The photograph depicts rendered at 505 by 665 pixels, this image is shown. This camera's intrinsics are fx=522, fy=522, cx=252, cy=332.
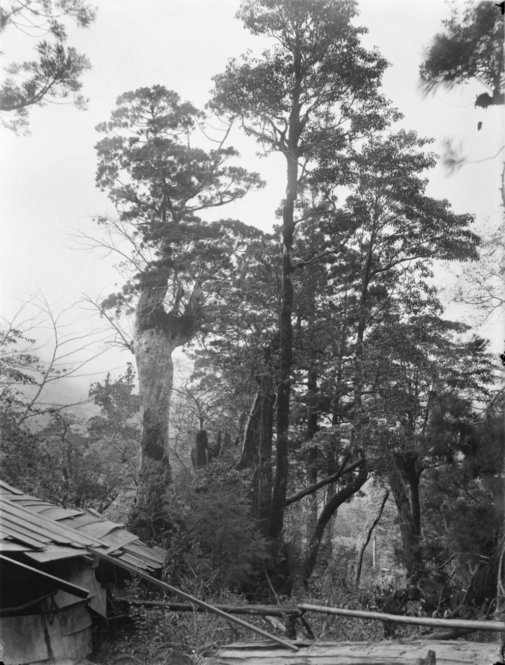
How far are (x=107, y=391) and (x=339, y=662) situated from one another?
18061 mm

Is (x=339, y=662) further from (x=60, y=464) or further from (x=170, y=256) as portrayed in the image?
(x=170, y=256)

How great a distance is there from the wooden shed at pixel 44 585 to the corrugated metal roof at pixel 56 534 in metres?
0.01

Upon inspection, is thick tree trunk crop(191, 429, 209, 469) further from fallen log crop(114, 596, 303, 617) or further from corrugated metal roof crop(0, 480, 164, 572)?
fallen log crop(114, 596, 303, 617)

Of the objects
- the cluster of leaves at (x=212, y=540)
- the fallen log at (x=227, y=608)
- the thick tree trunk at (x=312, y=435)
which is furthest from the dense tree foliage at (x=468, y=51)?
the thick tree trunk at (x=312, y=435)

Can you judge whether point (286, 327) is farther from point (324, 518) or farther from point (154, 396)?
point (324, 518)

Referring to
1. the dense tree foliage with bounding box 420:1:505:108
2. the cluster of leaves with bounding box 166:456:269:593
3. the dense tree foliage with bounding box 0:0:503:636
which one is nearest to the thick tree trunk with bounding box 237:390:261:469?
the dense tree foliage with bounding box 0:0:503:636

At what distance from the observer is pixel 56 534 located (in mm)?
Result: 6262

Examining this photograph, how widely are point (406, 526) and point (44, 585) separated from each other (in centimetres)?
1031

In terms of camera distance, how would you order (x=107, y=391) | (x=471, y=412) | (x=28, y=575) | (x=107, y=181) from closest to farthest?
(x=28, y=575) < (x=471, y=412) < (x=107, y=181) < (x=107, y=391)

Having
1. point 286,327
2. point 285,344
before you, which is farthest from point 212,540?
point 286,327

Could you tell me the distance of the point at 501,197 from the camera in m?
3.97

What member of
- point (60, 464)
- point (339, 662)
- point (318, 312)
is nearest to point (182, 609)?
point (339, 662)

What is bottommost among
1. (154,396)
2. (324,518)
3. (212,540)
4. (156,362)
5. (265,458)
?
(212,540)

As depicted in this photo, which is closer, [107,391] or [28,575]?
[28,575]
